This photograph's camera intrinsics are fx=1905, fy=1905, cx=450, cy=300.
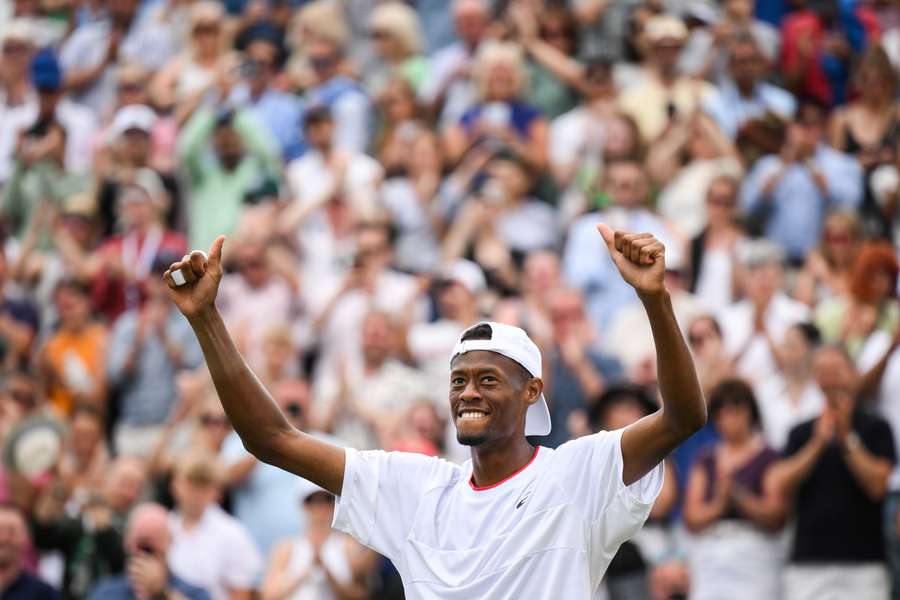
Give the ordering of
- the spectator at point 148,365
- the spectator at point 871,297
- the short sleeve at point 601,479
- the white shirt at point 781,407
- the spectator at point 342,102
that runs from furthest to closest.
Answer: the spectator at point 342,102 < the spectator at point 148,365 < the spectator at point 871,297 < the white shirt at point 781,407 < the short sleeve at point 601,479

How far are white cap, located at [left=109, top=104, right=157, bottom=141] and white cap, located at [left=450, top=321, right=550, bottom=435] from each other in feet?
30.0

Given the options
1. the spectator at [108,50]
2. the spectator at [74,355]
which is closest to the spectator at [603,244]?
the spectator at [74,355]

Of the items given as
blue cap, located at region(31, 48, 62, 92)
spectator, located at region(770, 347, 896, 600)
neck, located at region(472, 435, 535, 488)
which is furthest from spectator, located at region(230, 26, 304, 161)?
neck, located at region(472, 435, 535, 488)

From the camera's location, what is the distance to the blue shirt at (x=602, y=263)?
41.3 feet

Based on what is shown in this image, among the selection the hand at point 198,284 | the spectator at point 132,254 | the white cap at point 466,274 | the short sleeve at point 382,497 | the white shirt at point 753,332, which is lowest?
the spectator at point 132,254

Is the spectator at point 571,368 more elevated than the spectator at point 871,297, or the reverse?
the spectator at point 871,297

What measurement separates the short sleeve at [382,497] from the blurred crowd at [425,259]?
406 centimetres

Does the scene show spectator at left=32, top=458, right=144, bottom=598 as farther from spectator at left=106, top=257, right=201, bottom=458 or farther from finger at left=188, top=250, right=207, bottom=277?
finger at left=188, top=250, right=207, bottom=277

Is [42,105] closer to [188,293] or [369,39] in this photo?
[369,39]

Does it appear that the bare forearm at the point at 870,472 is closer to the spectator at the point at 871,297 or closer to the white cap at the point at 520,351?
the spectator at the point at 871,297

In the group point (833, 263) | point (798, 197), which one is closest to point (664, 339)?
point (833, 263)

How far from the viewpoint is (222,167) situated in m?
14.5

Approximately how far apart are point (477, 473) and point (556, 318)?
221 inches

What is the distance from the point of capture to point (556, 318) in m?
11.7
